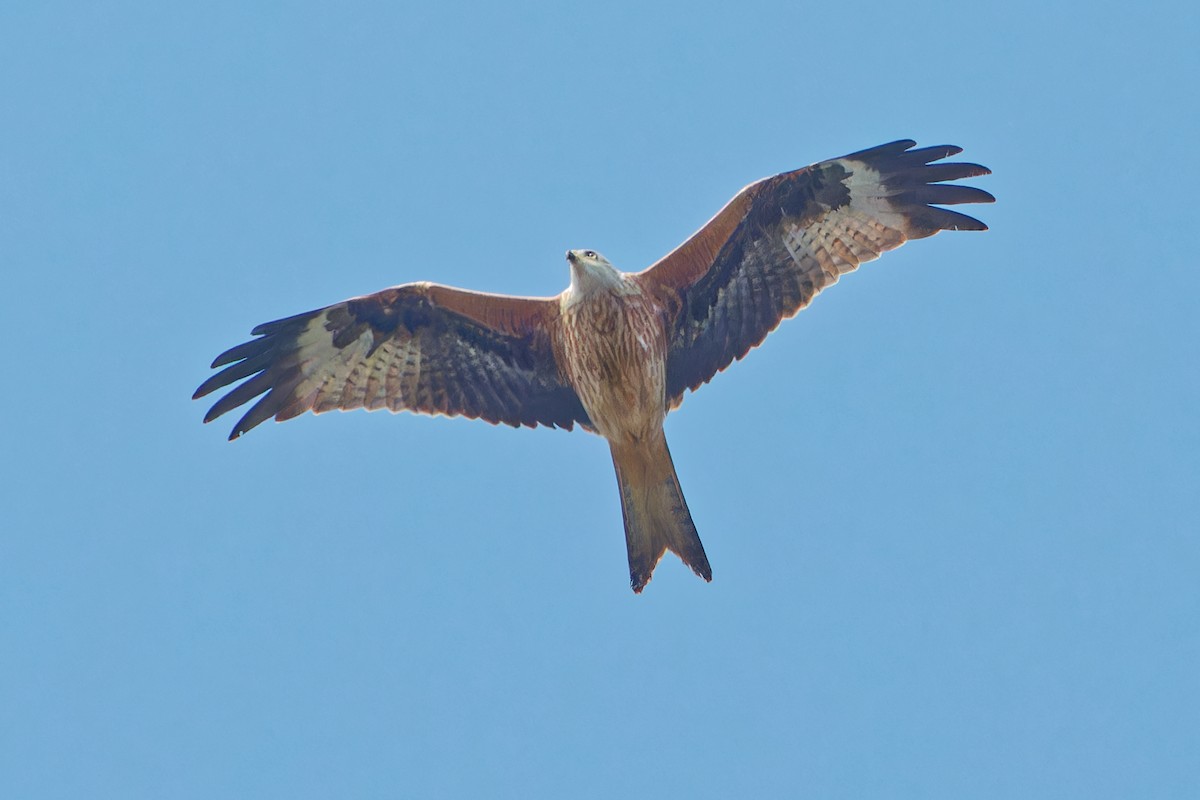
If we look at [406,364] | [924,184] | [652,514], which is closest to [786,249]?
[924,184]

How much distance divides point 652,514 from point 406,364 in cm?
233

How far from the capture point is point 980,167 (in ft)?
36.1

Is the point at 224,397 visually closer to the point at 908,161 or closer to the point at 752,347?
the point at 752,347

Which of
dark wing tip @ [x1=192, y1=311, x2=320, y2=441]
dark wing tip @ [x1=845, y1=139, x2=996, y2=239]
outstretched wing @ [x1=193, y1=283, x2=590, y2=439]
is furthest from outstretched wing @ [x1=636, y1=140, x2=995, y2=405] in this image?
dark wing tip @ [x1=192, y1=311, x2=320, y2=441]

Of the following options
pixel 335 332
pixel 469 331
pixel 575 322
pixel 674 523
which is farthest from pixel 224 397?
pixel 674 523

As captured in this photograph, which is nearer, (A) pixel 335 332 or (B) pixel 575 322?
(B) pixel 575 322

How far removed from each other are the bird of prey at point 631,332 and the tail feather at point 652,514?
0.01 m

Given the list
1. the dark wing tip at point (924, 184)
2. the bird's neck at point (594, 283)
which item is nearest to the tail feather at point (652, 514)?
the bird's neck at point (594, 283)

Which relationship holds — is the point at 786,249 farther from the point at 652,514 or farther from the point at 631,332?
the point at 652,514

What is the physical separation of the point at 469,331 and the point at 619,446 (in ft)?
4.99

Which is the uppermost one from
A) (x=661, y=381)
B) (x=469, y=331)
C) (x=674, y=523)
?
(x=469, y=331)

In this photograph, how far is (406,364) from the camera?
11.7 meters

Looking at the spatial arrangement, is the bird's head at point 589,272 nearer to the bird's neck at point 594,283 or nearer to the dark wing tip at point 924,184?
the bird's neck at point 594,283

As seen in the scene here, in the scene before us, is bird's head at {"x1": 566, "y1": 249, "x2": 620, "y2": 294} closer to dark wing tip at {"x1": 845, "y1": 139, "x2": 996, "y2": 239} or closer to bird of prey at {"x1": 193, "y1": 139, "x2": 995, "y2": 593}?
bird of prey at {"x1": 193, "y1": 139, "x2": 995, "y2": 593}
